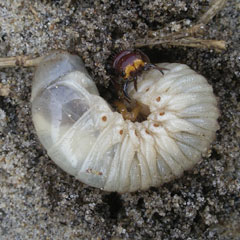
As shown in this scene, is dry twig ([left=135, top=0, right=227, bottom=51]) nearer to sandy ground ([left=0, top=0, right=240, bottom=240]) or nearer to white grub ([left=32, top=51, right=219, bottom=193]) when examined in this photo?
sandy ground ([left=0, top=0, right=240, bottom=240])

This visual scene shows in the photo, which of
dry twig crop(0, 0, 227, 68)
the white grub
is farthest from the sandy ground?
the white grub

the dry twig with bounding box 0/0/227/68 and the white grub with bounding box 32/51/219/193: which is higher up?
the dry twig with bounding box 0/0/227/68

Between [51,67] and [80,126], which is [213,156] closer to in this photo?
[80,126]

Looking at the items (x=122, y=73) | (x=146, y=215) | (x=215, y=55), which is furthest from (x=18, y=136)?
(x=215, y=55)

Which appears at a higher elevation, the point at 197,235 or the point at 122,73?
the point at 122,73

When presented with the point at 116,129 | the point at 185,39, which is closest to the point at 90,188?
the point at 116,129
